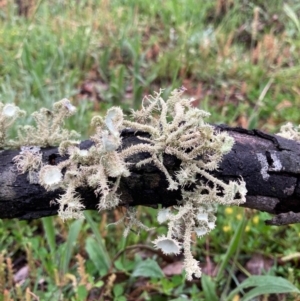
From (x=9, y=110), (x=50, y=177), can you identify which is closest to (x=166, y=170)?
(x=50, y=177)

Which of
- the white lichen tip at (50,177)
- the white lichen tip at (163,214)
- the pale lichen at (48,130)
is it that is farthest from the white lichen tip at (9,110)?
the white lichen tip at (163,214)

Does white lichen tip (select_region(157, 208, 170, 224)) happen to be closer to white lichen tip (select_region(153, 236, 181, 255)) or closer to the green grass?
white lichen tip (select_region(153, 236, 181, 255))

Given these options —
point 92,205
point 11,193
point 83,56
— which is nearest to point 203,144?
point 92,205

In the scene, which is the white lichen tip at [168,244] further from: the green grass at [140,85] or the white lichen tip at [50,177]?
the green grass at [140,85]

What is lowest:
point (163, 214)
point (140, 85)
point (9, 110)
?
point (140, 85)

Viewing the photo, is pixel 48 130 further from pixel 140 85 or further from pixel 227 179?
pixel 140 85

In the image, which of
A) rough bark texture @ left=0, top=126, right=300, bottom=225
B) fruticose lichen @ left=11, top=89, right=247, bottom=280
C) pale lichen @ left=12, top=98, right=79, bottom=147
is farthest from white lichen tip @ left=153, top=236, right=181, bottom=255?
pale lichen @ left=12, top=98, right=79, bottom=147
